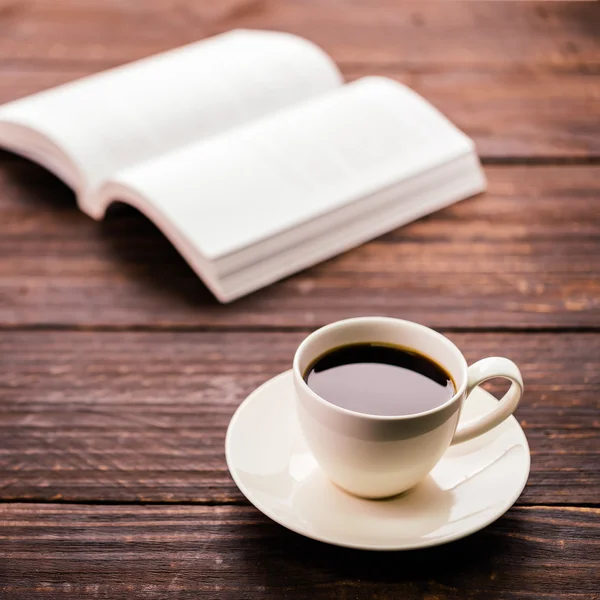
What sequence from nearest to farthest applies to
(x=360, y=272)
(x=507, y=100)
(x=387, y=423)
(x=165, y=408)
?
(x=387, y=423)
(x=165, y=408)
(x=360, y=272)
(x=507, y=100)

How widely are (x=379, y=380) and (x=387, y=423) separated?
0.08m

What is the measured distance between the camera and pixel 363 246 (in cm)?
95

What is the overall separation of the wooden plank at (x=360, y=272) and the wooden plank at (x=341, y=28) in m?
0.39

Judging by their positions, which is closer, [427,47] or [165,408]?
[165,408]

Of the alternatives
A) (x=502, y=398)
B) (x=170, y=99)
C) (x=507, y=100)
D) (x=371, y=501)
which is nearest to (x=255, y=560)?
(x=371, y=501)

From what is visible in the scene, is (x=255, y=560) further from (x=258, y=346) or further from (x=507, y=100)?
(x=507, y=100)

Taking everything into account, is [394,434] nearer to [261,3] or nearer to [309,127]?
[309,127]

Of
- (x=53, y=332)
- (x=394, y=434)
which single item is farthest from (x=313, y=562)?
(x=53, y=332)

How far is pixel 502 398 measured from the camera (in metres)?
0.61

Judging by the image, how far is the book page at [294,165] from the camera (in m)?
0.88

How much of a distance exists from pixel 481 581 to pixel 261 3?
120cm

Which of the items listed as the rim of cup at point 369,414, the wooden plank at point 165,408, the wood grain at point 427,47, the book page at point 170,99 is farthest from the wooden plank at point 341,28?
the rim of cup at point 369,414

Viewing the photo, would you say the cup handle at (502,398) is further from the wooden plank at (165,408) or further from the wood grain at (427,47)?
the wood grain at (427,47)

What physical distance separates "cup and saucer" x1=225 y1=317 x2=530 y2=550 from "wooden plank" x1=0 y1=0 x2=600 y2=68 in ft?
2.70
